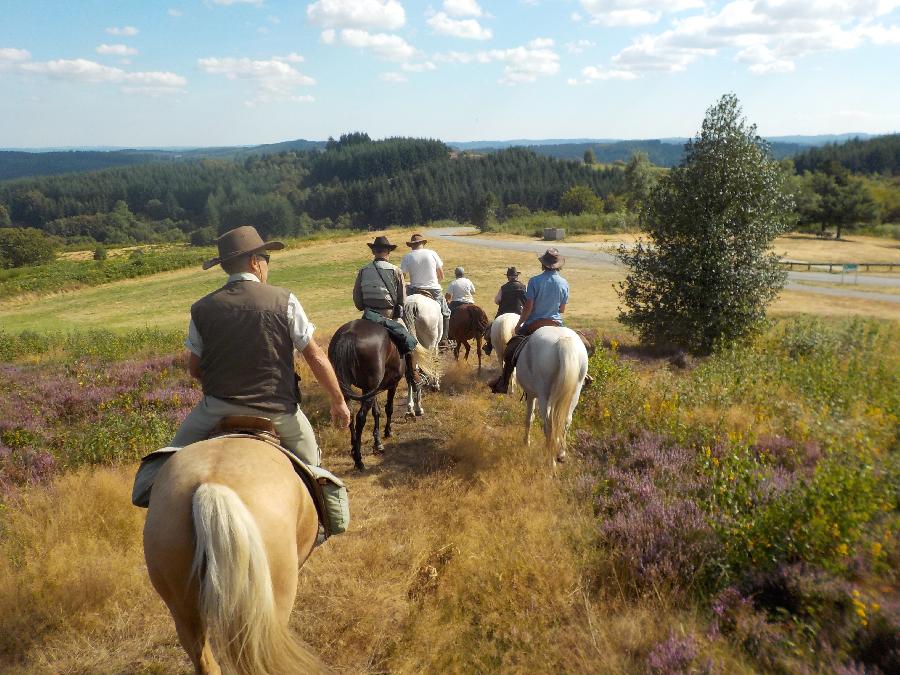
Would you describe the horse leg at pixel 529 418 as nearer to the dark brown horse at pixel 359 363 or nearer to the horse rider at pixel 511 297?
the dark brown horse at pixel 359 363

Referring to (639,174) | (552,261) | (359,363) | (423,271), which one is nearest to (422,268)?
(423,271)

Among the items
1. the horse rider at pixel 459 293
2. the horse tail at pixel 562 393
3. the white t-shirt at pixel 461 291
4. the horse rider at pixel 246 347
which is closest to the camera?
the horse rider at pixel 246 347

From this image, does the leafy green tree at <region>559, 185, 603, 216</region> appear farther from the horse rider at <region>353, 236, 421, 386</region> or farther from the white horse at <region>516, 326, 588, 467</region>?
the white horse at <region>516, 326, 588, 467</region>

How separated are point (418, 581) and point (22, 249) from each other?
327 feet

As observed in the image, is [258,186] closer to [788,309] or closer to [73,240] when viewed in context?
[73,240]

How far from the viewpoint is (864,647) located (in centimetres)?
326

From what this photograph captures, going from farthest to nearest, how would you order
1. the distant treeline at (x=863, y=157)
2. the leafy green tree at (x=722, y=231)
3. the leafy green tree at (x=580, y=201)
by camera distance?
the distant treeline at (x=863, y=157), the leafy green tree at (x=580, y=201), the leafy green tree at (x=722, y=231)

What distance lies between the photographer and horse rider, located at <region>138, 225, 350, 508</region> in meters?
3.79

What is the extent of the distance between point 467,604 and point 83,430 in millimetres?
6836

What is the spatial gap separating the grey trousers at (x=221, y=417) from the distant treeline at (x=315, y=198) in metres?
107

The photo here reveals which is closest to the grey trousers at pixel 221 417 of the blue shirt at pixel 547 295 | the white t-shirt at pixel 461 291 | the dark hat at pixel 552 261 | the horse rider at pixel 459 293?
the blue shirt at pixel 547 295

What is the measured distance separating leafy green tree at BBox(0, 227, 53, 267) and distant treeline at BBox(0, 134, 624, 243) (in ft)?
121

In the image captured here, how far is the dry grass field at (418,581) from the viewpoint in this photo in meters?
3.98

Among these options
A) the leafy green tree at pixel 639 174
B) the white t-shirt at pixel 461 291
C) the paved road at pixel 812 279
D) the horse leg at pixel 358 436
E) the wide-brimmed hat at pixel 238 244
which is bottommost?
the paved road at pixel 812 279
